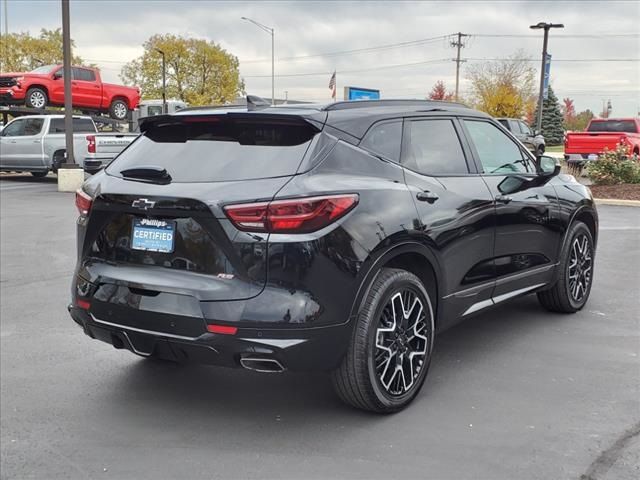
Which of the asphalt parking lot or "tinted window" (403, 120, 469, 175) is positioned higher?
"tinted window" (403, 120, 469, 175)

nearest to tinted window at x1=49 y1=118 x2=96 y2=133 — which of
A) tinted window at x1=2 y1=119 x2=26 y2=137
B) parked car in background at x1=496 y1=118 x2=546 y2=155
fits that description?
tinted window at x1=2 y1=119 x2=26 y2=137

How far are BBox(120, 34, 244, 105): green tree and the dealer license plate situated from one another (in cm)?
6312

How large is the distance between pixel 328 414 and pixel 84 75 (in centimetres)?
2566

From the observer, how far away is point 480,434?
373 centimetres

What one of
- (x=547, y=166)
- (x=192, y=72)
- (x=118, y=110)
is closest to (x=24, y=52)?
(x=192, y=72)

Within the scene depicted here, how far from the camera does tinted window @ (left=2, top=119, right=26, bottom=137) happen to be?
21.5 m

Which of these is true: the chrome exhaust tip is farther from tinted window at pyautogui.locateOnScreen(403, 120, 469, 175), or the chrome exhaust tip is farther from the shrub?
the shrub

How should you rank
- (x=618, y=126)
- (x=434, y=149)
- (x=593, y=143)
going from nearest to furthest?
(x=434, y=149) < (x=593, y=143) < (x=618, y=126)

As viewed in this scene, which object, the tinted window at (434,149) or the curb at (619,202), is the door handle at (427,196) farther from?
the curb at (619,202)

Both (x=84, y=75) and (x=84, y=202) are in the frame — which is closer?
(x=84, y=202)

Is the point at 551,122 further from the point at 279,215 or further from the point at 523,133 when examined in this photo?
the point at 279,215

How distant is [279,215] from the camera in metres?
3.41

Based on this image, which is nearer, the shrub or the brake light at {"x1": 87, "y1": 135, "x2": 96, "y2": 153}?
the shrub

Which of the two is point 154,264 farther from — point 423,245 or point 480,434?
point 480,434
